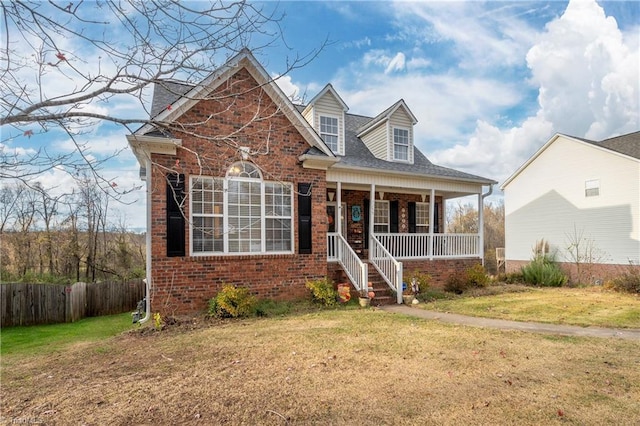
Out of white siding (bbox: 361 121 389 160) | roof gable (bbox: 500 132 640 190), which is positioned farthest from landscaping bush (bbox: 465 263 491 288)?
roof gable (bbox: 500 132 640 190)

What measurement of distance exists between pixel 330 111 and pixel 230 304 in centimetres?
833

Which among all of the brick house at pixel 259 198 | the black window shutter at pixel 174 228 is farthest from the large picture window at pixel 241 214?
the black window shutter at pixel 174 228

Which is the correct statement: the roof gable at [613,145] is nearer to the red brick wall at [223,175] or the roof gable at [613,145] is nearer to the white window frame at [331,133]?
the white window frame at [331,133]

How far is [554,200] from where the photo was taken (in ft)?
60.2

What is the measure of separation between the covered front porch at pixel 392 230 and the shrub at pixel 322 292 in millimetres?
1002

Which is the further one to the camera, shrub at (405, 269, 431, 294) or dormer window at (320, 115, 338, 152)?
dormer window at (320, 115, 338, 152)

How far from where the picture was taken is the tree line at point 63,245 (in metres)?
13.5

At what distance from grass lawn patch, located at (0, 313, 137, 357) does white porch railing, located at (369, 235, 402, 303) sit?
7.05 m

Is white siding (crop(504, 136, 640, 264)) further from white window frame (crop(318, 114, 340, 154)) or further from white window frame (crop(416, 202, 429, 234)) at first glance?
white window frame (crop(318, 114, 340, 154))

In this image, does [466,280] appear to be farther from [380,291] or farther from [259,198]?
[259,198]

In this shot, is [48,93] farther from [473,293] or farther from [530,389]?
[473,293]

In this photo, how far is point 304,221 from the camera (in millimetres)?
9805

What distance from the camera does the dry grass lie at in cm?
329

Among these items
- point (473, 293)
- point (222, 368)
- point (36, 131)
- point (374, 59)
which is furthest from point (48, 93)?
point (473, 293)
